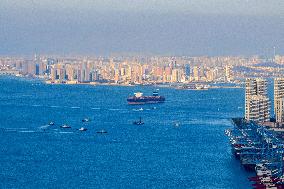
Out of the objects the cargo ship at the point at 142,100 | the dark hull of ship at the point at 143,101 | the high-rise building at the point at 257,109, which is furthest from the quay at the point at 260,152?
the cargo ship at the point at 142,100

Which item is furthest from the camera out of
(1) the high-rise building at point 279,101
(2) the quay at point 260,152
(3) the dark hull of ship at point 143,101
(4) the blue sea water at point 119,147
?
(3) the dark hull of ship at point 143,101

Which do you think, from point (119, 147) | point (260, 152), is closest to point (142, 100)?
point (119, 147)

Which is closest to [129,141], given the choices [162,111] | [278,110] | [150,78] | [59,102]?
[278,110]

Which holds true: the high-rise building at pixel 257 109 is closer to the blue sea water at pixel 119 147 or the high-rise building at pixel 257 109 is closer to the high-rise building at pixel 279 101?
the high-rise building at pixel 279 101

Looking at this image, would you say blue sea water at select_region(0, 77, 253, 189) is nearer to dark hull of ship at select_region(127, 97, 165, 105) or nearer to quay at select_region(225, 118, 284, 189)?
quay at select_region(225, 118, 284, 189)

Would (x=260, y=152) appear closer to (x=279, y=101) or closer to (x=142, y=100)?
(x=279, y=101)

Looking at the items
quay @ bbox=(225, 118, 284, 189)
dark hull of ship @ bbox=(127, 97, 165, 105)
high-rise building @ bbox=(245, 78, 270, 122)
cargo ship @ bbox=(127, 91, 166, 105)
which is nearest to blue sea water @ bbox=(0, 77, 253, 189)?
quay @ bbox=(225, 118, 284, 189)
